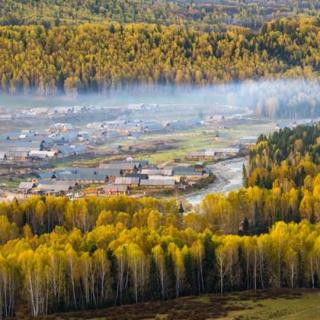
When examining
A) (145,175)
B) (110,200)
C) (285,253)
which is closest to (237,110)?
(145,175)

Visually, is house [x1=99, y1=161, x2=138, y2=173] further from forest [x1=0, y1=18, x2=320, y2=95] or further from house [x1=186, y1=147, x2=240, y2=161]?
forest [x1=0, y1=18, x2=320, y2=95]

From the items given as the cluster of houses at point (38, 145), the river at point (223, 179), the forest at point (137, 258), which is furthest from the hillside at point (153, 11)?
the forest at point (137, 258)

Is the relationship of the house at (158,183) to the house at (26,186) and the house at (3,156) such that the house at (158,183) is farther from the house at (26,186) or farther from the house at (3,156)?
the house at (3,156)

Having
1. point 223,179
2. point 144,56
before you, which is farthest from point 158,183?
point 144,56

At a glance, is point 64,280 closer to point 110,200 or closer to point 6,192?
point 110,200

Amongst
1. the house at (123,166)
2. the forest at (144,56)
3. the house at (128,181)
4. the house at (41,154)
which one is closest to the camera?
the house at (128,181)
